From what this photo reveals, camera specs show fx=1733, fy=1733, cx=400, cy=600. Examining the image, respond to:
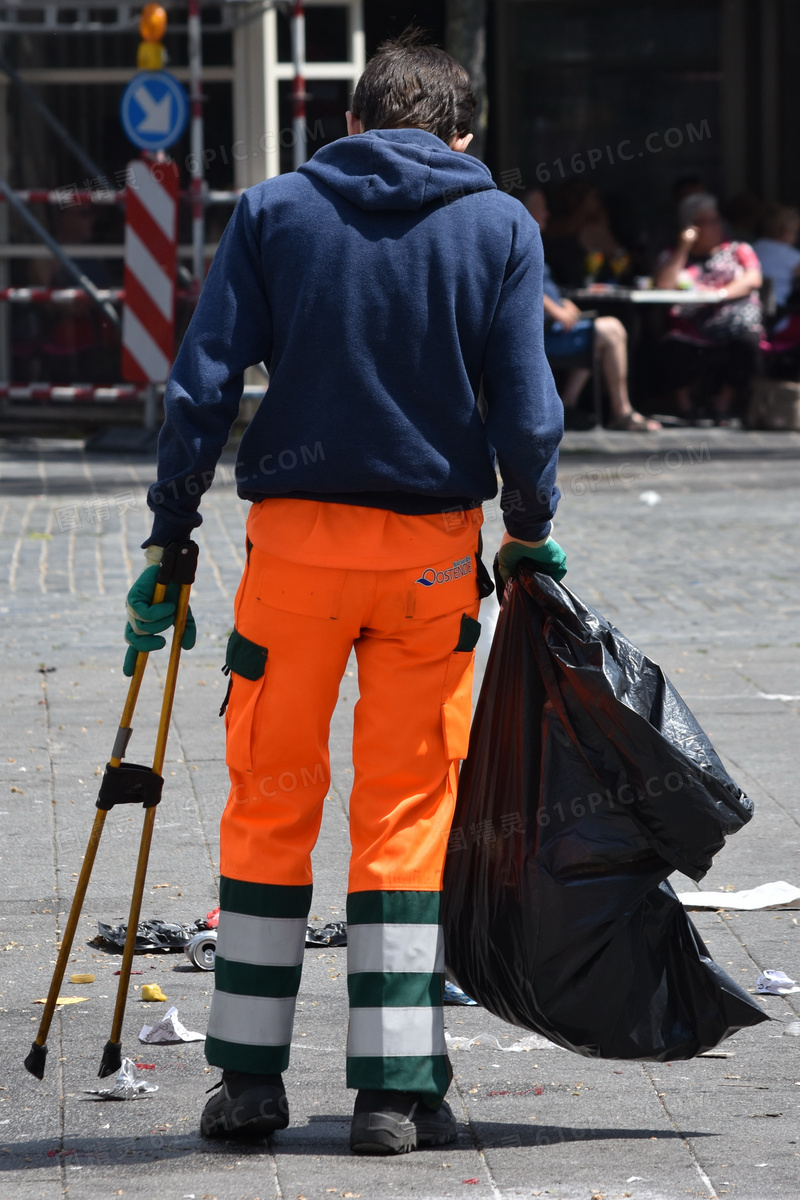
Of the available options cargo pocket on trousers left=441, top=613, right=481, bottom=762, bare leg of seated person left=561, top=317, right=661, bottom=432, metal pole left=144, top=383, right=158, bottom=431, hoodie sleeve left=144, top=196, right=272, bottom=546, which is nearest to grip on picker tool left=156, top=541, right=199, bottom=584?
hoodie sleeve left=144, top=196, right=272, bottom=546

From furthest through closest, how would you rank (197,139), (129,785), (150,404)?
(150,404) → (197,139) → (129,785)

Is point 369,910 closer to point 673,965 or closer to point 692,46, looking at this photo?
point 673,965

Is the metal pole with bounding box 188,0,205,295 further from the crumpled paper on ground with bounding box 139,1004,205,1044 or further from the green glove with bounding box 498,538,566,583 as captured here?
the green glove with bounding box 498,538,566,583

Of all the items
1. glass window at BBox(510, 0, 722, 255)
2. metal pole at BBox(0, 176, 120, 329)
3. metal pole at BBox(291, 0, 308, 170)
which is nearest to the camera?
metal pole at BBox(291, 0, 308, 170)

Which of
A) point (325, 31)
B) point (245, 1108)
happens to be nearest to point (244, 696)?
point (245, 1108)

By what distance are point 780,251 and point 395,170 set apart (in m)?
12.0

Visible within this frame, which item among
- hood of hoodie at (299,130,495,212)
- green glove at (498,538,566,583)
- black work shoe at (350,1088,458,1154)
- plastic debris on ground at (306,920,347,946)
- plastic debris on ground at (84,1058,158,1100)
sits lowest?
plastic debris on ground at (306,920,347,946)

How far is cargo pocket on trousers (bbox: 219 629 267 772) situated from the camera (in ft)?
9.27

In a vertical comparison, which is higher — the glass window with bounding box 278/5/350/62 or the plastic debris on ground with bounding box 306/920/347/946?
the glass window with bounding box 278/5/350/62

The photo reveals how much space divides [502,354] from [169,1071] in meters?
1.44

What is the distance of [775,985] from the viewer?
11.8ft

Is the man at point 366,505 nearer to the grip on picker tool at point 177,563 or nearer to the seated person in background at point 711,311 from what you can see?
the grip on picker tool at point 177,563

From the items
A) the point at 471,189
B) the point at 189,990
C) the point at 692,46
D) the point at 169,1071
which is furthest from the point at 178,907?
the point at 692,46

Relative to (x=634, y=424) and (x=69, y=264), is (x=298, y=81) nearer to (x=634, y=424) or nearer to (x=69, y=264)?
(x=69, y=264)
